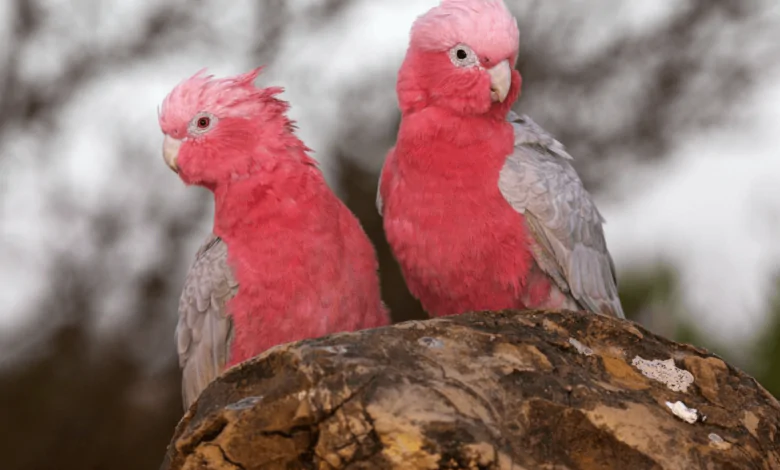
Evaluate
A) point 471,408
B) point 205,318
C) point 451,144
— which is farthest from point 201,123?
point 471,408

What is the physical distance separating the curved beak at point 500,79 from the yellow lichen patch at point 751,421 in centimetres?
159

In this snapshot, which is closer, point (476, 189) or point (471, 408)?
point (471, 408)

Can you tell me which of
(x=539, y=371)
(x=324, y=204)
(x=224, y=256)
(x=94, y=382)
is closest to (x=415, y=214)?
(x=324, y=204)

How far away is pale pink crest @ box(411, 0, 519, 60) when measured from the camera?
386cm

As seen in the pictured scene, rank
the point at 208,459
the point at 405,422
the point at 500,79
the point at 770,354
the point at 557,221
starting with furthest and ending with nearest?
the point at 770,354
the point at 557,221
the point at 500,79
the point at 208,459
the point at 405,422

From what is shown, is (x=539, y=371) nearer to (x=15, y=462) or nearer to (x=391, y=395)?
(x=391, y=395)

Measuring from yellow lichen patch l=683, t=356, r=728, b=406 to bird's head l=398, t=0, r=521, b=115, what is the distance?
1.35 metres

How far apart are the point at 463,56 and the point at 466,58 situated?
0.02 meters

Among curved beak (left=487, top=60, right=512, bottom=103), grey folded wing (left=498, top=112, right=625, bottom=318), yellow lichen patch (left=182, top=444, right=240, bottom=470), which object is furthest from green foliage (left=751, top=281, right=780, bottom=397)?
yellow lichen patch (left=182, top=444, right=240, bottom=470)

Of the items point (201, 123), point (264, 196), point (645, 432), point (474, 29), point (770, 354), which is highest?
point (474, 29)

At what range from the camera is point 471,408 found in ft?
9.29

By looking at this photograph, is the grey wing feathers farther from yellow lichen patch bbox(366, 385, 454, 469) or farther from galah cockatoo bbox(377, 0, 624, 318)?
yellow lichen patch bbox(366, 385, 454, 469)

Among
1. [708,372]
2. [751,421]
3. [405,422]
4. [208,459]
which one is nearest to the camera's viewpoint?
[405,422]

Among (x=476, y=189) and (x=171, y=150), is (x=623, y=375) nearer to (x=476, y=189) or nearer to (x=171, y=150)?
(x=476, y=189)
